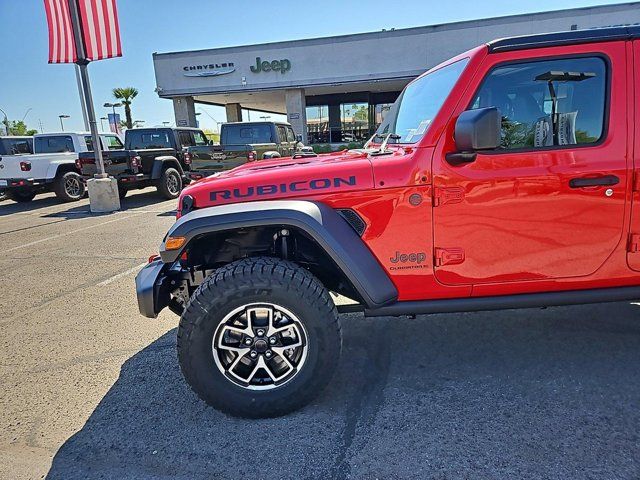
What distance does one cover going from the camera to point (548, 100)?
8.08ft

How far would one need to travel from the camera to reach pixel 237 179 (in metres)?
2.54

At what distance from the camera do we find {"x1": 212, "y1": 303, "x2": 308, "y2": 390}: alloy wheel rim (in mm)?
2361

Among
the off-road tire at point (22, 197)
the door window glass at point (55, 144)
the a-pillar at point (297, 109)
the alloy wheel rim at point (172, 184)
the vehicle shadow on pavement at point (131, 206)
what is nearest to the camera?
the vehicle shadow on pavement at point (131, 206)

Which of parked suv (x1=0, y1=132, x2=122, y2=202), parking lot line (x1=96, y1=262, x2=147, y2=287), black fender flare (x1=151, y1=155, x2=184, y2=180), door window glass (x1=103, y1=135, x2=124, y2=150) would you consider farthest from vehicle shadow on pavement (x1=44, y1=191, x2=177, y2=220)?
parking lot line (x1=96, y1=262, x2=147, y2=287)

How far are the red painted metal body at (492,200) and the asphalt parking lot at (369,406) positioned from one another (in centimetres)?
69

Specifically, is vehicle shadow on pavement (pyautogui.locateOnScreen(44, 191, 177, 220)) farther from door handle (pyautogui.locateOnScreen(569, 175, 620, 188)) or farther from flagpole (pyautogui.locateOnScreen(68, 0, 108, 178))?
door handle (pyautogui.locateOnScreen(569, 175, 620, 188))

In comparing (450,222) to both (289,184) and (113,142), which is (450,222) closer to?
(289,184)

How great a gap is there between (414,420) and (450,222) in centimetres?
112

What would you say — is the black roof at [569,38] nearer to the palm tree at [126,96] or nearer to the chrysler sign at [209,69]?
the chrysler sign at [209,69]

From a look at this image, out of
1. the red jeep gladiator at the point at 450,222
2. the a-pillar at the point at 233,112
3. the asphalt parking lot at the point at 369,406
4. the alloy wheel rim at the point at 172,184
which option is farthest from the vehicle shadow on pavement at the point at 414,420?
the a-pillar at the point at 233,112

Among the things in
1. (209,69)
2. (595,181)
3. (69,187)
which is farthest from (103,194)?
(209,69)

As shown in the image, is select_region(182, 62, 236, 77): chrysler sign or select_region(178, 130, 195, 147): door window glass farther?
select_region(182, 62, 236, 77): chrysler sign

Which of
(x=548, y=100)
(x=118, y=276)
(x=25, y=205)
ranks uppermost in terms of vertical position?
(x=548, y=100)

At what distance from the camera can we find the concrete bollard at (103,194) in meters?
9.96
